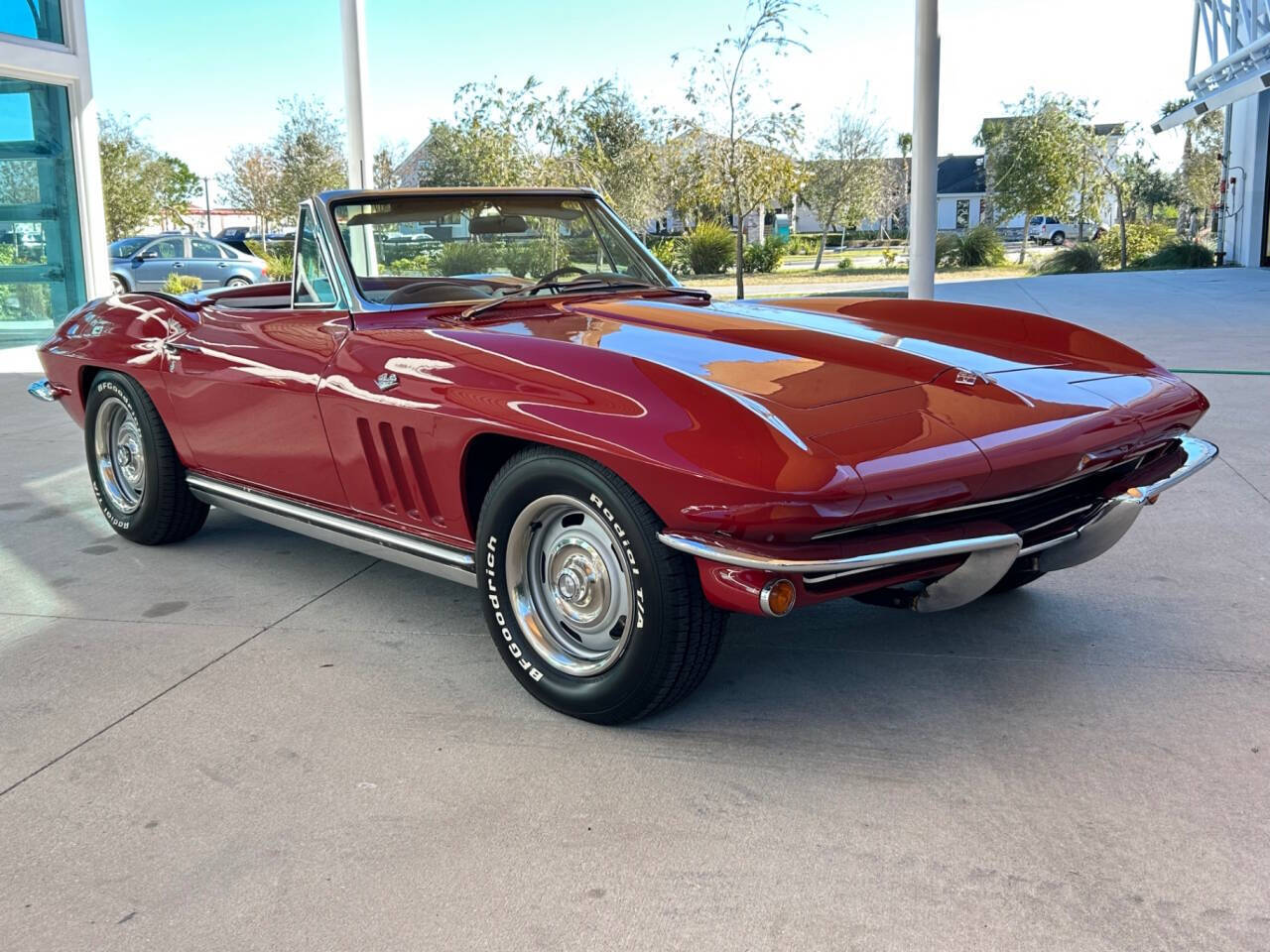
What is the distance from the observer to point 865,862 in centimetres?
227

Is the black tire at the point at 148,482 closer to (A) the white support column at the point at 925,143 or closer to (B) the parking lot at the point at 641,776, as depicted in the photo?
(B) the parking lot at the point at 641,776

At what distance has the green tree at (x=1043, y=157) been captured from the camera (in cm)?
3209

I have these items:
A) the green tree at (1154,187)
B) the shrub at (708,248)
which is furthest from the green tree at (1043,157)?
the shrub at (708,248)

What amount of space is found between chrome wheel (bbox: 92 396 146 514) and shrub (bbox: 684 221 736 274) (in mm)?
22529

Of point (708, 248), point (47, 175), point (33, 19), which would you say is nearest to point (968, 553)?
point (33, 19)

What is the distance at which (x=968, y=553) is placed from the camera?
8.50 feet

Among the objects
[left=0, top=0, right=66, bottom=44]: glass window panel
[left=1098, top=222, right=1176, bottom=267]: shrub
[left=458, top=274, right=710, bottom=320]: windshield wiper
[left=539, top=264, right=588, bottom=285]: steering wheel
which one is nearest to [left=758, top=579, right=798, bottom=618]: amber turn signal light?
[left=458, top=274, right=710, bottom=320]: windshield wiper

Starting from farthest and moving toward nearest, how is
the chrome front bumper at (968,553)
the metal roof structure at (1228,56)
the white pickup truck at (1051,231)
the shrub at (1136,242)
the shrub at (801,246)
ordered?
the white pickup truck at (1051,231) → the shrub at (801,246) → the shrub at (1136,242) → the metal roof structure at (1228,56) → the chrome front bumper at (968,553)

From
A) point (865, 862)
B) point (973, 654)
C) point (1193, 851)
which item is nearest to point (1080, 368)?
point (973, 654)

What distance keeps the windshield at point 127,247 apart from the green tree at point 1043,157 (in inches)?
869

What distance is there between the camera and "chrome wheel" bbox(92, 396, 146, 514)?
4703mm

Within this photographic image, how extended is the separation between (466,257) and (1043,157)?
31605 millimetres

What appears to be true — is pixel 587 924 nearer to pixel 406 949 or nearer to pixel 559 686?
pixel 406 949

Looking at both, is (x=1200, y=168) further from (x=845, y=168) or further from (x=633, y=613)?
(x=633, y=613)
